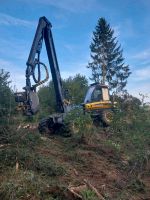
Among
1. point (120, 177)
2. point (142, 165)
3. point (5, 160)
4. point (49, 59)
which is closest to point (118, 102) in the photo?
point (49, 59)

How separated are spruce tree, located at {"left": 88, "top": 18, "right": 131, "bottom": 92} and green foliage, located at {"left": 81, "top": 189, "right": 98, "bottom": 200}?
34.8m

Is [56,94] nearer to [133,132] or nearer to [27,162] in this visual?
[133,132]

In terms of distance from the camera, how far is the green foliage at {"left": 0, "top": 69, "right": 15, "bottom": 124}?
12.0 m

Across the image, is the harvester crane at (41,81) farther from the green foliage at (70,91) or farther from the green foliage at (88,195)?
the green foliage at (70,91)

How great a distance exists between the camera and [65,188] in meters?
6.16

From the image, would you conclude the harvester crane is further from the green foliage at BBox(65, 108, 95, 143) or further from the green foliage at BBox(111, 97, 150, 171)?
the green foliage at BBox(111, 97, 150, 171)

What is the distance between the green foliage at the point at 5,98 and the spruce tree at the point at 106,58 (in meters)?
18.9

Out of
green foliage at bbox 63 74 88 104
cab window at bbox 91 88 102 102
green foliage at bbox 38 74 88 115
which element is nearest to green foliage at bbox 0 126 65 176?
cab window at bbox 91 88 102 102

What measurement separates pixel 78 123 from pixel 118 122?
1.96 metres

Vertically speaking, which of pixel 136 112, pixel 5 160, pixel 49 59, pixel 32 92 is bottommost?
pixel 5 160

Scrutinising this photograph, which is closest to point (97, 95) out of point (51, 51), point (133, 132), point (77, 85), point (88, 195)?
point (51, 51)

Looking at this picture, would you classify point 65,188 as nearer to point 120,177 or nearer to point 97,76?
point 120,177

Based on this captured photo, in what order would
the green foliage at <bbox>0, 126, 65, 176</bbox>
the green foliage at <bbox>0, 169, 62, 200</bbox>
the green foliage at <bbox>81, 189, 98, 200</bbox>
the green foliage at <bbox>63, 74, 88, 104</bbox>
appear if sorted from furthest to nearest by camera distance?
the green foliage at <bbox>63, 74, 88, 104</bbox>
the green foliage at <bbox>0, 126, 65, 176</bbox>
the green foliage at <bbox>81, 189, 98, 200</bbox>
the green foliage at <bbox>0, 169, 62, 200</bbox>

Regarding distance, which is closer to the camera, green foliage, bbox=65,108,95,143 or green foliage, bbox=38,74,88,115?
green foliage, bbox=65,108,95,143
